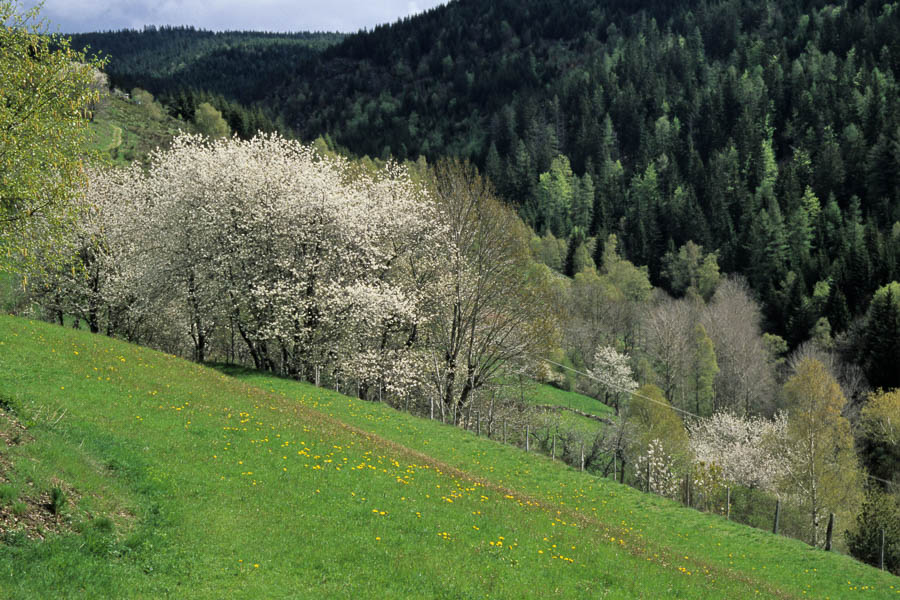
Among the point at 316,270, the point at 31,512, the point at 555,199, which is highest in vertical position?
the point at 555,199

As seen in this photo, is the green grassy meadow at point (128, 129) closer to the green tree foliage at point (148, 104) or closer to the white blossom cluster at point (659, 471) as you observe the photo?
the green tree foliage at point (148, 104)

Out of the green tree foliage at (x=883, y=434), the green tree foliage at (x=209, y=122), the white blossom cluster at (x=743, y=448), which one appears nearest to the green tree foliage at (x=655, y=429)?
the white blossom cluster at (x=743, y=448)

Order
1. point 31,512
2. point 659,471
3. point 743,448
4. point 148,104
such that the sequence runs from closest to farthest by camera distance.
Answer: point 31,512 → point 659,471 → point 743,448 → point 148,104

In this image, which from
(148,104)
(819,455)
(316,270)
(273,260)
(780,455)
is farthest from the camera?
(148,104)

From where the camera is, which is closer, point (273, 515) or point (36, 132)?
point (273, 515)

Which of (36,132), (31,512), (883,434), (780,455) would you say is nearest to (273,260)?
(36,132)

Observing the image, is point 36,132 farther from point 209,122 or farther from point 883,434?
point 209,122

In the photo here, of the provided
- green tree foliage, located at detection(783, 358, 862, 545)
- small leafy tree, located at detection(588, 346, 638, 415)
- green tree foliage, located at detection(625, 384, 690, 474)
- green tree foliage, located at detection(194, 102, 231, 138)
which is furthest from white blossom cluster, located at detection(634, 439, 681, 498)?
green tree foliage, located at detection(194, 102, 231, 138)

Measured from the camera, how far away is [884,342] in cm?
8381

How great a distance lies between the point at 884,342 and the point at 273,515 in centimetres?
9473

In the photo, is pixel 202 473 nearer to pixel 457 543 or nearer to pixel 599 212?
pixel 457 543

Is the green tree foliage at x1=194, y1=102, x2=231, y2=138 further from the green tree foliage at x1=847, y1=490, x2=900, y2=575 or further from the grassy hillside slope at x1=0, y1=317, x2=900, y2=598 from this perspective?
the green tree foliage at x1=847, y1=490, x2=900, y2=575

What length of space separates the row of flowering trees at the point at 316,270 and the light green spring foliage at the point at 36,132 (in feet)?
62.3

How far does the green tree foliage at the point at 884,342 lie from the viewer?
271 ft
